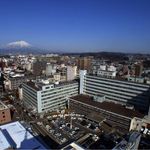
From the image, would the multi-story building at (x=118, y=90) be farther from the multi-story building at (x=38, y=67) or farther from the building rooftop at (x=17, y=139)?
the multi-story building at (x=38, y=67)

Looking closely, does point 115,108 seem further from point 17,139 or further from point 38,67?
point 38,67

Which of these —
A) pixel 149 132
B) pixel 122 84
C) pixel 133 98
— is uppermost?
pixel 122 84

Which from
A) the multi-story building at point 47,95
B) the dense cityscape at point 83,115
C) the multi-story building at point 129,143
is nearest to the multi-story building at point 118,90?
the dense cityscape at point 83,115

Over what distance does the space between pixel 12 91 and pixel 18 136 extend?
29.3 metres

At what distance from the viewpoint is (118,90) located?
24359 mm

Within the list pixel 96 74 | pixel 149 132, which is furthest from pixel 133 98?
pixel 96 74

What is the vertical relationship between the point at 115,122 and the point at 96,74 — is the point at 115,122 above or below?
below

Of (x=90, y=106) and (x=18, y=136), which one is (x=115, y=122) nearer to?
(x=90, y=106)

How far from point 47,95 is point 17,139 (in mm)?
12481

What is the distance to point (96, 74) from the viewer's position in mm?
28891

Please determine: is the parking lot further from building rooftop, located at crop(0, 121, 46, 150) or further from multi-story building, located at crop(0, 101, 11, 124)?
multi-story building, located at crop(0, 101, 11, 124)

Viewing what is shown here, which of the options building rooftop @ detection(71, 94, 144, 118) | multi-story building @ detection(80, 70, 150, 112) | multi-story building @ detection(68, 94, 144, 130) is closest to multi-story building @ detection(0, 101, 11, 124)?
multi-story building @ detection(68, 94, 144, 130)

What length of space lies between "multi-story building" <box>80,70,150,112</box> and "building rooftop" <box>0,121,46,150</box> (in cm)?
1756

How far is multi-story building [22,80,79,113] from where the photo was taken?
2361cm
